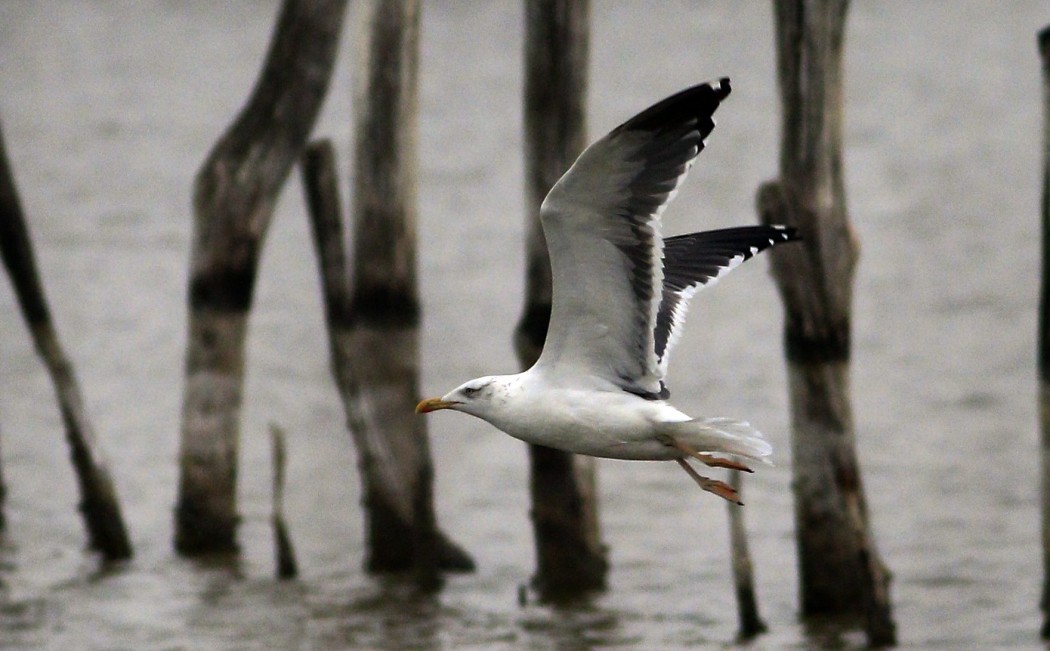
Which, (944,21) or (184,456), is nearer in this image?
(184,456)

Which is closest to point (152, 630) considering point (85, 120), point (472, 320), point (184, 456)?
point (184, 456)

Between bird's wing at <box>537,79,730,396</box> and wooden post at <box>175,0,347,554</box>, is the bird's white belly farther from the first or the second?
wooden post at <box>175,0,347,554</box>

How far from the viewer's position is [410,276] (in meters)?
9.93

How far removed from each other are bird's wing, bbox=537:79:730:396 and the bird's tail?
301mm

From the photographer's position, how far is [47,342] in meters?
10.4

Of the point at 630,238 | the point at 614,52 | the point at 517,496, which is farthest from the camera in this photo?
the point at 614,52

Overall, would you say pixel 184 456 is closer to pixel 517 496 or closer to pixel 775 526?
pixel 517 496

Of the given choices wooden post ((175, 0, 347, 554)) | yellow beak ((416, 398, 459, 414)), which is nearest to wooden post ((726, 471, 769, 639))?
yellow beak ((416, 398, 459, 414))

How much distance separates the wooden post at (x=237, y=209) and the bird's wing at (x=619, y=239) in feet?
11.3

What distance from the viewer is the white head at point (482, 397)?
6.86 metres

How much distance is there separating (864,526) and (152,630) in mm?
3613

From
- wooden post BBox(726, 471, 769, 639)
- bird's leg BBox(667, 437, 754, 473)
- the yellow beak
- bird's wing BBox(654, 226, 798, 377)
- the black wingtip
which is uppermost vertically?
the black wingtip

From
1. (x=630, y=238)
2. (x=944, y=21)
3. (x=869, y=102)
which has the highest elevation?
(x=944, y=21)

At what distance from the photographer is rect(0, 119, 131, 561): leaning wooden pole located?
1033cm
